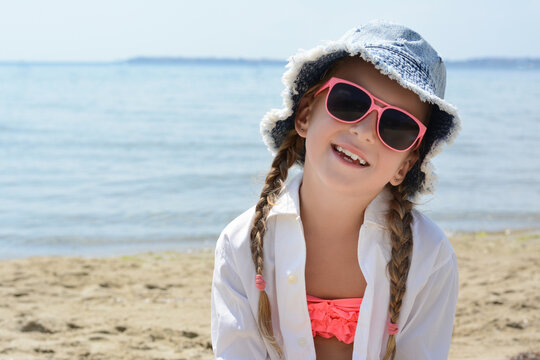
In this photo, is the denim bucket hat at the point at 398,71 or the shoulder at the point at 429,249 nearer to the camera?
the denim bucket hat at the point at 398,71

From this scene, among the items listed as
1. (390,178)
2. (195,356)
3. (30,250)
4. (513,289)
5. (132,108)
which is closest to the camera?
(390,178)

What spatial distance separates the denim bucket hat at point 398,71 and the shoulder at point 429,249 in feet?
0.54

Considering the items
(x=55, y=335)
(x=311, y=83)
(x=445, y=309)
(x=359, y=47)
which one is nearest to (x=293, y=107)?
(x=311, y=83)

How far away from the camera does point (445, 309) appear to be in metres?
2.39

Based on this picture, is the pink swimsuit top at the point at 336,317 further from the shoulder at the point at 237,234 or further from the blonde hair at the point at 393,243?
the shoulder at the point at 237,234

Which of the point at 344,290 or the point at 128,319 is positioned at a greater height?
the point at 344,290

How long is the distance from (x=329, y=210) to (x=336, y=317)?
0.44 m

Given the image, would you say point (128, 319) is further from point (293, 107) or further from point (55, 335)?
point (293, 107)

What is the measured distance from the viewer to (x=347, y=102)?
217 cm

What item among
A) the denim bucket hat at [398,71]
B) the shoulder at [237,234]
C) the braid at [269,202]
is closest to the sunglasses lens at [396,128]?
the denim bucket hat at [398,71]

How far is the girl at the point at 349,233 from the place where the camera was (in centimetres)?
220

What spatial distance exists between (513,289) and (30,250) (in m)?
5.10

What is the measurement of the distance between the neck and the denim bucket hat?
26 centimetres

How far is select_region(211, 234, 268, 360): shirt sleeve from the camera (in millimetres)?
2363
